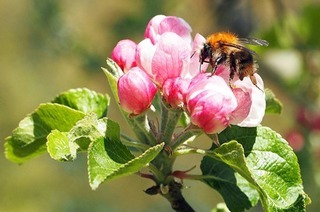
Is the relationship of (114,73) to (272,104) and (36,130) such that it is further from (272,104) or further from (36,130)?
(272,104)

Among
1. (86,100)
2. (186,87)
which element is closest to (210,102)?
(186,87)

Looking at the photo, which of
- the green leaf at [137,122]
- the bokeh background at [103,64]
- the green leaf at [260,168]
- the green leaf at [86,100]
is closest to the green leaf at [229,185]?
the green leaf at [260,168]

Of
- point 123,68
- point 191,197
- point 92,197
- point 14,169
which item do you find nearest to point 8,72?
point 14,169

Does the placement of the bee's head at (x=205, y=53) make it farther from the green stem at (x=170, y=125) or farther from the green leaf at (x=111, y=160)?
the green leaf at (x=111, y=160)

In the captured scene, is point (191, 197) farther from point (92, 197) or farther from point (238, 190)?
point (238, 190)

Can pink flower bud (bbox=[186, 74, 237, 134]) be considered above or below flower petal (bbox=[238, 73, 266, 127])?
above

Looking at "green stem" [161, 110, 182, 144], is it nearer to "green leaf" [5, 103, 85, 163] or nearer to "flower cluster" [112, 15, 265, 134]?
Result: "flower cluster" [112, 15, 265, 134]

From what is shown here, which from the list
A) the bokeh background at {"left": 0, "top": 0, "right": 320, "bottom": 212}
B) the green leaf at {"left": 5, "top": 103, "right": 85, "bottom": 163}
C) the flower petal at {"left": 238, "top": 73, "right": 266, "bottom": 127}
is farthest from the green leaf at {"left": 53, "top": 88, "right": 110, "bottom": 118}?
the bokeh background at {"left": 0, "top": 0, "right": 320, "bottom": 212}
